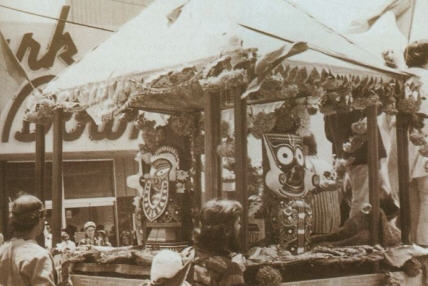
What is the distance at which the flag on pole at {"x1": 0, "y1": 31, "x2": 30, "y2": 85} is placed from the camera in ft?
29.8

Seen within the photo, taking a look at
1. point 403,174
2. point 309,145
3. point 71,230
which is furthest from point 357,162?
point 71,230

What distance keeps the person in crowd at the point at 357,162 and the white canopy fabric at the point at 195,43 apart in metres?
0.67

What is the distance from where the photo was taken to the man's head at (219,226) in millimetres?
3314

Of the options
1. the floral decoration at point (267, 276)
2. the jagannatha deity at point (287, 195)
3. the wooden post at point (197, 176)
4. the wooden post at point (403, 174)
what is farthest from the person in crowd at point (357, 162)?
the floral decoration at point (267, 276)

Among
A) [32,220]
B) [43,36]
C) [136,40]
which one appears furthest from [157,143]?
[43,36]

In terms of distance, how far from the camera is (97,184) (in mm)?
10609

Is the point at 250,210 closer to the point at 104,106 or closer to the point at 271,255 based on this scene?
the point at 271,255

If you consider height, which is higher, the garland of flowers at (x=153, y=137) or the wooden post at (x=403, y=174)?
the garland of flowers at (x=153, y=137)

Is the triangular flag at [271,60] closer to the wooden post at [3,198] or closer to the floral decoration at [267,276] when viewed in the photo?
the floral decoration at [267,276]

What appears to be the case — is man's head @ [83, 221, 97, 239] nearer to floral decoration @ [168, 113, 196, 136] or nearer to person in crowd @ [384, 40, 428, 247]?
floral decoration @ [168, 113, 196, 136]

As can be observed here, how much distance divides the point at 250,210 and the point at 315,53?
1.25 metres

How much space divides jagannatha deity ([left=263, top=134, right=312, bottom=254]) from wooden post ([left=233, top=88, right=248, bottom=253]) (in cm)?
65

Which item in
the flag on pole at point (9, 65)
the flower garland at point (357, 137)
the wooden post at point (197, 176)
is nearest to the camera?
the flower garland at point (357, 137)

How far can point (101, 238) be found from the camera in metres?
10.0
